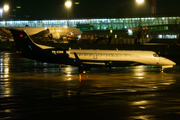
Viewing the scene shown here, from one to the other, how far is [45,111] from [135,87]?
9112 mm

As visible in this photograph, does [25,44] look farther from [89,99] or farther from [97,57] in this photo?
[89,99]

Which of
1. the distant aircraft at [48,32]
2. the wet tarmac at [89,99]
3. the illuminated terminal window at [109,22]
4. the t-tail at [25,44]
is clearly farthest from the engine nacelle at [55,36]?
the illuminated terminal window at [109,22]

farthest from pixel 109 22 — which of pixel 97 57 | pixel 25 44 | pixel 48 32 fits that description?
pixel 97 57

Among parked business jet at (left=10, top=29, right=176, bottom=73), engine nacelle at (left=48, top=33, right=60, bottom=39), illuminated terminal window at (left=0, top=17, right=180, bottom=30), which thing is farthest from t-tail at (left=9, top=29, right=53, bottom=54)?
illuminated terminal window at (left=0, top=17, right=180, bottom=30)

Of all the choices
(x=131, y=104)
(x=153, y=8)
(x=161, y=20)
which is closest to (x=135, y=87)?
(x=131, y=104)

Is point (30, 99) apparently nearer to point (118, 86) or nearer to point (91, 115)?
point (91, 115)

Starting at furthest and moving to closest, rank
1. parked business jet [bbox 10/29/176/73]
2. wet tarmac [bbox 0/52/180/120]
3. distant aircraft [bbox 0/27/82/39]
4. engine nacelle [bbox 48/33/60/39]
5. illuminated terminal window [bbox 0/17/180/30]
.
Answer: illuminated terminal window [bbox 0/17/180/30]
engine nacelle [bbox 48/33/60/39]
distant aircraft [bbox 0/27/82/39]
parked business jet [bbox 10/29/176/73]
wet tarmac [bbox 0/52/180/120]

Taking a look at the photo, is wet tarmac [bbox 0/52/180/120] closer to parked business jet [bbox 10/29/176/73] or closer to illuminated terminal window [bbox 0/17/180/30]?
parked business jet [bbox 10/29/176/73]

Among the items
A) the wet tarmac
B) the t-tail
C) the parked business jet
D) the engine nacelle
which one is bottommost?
the wet tarmac

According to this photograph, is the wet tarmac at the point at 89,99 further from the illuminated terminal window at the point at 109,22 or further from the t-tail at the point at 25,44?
the illuminated terminal window at the point at 109,22

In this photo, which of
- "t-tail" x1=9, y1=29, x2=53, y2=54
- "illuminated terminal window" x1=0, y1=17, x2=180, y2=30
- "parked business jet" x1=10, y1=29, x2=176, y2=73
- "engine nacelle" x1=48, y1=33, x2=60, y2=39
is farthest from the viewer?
"illuminated terminal window" x1=0, y1=17, x2=180, y2=30

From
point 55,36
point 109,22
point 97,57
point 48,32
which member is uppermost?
point 109,22

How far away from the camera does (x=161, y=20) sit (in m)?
158

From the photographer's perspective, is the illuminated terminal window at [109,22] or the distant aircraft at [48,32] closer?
the distant aircraft at [48,32]
